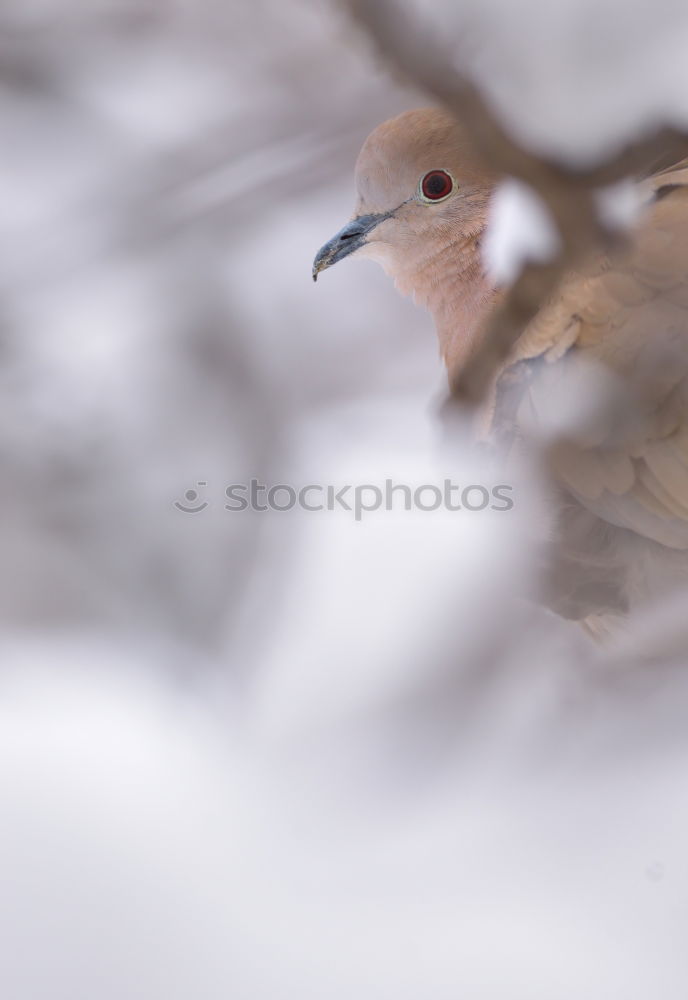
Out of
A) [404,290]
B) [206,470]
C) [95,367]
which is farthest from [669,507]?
[95,367]

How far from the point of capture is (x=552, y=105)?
780mm

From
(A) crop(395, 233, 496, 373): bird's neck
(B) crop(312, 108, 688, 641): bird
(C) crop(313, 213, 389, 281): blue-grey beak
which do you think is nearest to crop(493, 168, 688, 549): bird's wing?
(B) crop(312, 108, 688, 641): bird

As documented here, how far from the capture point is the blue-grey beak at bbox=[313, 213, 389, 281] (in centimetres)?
113

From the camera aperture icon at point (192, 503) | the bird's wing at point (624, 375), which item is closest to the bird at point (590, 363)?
the bird's wing at point (624, 375)

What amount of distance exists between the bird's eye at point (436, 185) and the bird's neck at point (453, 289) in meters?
0.07

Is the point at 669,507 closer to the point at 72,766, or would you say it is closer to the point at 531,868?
the point at 531,868

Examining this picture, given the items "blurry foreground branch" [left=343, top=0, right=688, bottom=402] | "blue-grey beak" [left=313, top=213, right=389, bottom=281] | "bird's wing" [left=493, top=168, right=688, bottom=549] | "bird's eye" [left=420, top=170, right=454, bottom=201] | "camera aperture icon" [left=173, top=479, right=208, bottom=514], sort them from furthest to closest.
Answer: "bird's eye" [left=420, top=170, right=454, bottom=201]
"blue-grey beak" [left=313, top=213, right=389, bottom=281]
"camera aperture icon" [left=173, top=479, right=208, bottom=514]
"bird's wing" [left=493, top=168, right=688, bottom=549]
"blurry foreground branch" [left=343, top=0, right=688, bottom=402]

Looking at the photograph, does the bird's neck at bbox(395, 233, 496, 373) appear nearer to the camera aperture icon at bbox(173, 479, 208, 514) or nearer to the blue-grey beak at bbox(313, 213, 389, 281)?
the blue-grey beak at bbox(313, 213, 389, 281)

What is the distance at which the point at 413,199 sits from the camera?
134 cm

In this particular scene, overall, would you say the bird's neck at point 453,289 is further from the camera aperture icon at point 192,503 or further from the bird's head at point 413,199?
the camera aperture icon at point 192,503

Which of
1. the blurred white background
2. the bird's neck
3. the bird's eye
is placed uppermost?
the bird's eye

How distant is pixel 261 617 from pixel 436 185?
2.34 ft

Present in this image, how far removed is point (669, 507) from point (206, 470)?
1.81ft

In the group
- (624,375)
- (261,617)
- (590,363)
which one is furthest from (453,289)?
(261,617)
